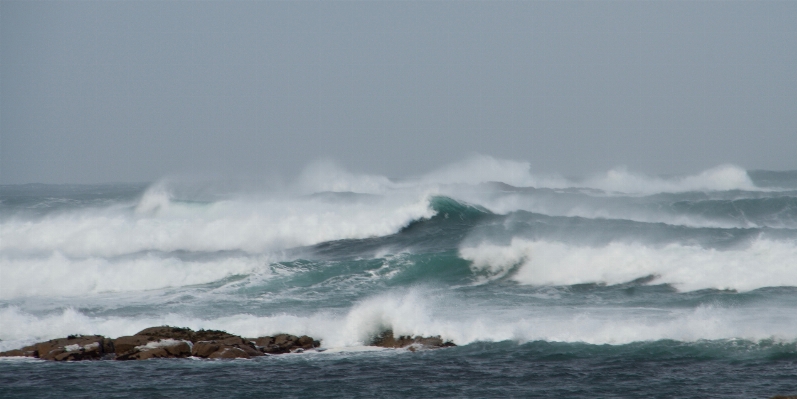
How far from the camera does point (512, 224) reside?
1235 inches

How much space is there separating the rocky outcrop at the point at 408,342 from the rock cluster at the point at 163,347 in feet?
4.64

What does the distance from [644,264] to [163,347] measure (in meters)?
12.9

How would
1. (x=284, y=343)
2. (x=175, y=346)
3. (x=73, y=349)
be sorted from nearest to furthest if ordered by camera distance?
1. (x=73, y=349)
2. (x=175, y=346)
3. (x=284, y=343)

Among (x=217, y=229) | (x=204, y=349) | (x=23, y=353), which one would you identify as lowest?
(x=204, y=349)

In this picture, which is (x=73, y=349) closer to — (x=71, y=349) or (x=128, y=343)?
(x=71, y=349)

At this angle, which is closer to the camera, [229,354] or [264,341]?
[229,354]

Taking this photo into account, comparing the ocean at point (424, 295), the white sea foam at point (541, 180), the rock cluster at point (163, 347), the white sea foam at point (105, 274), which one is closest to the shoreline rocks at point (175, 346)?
the rock cluster at point (163, 347)

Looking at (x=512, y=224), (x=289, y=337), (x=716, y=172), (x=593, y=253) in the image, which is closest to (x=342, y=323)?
(x=289, y=337)

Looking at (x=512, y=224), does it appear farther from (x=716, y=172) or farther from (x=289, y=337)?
(x=716, y=172)

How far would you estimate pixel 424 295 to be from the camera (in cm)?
2081

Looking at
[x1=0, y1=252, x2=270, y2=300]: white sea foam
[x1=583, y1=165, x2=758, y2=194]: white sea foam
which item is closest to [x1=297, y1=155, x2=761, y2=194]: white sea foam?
[x1=583, y1=165, x2=758, y2=194]: white sea foam

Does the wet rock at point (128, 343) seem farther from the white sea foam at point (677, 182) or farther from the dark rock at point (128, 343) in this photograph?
the white sea foam at point (677, 182)

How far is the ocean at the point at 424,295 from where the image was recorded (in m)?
12.8

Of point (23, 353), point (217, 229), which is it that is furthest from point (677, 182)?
point (23, 353)
